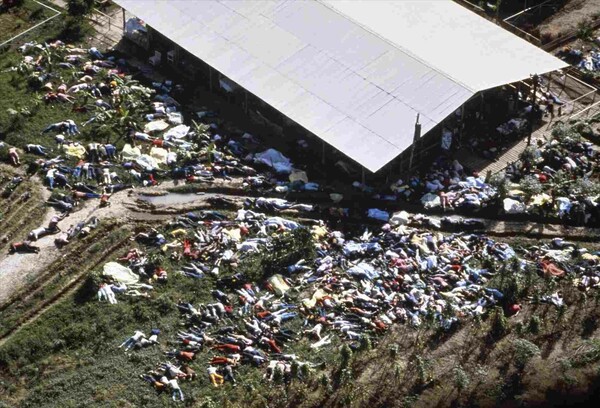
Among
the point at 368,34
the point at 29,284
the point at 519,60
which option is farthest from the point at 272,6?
the point at 29,284

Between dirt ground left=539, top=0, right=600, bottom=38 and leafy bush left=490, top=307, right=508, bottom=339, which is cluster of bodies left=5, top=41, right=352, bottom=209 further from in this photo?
dirt ground left=539, top=0, right=600, bottom=38

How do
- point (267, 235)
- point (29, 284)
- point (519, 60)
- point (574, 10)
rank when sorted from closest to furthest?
point (29, 284)
point (267, 235)
point (519, 60)
point (574, 10)

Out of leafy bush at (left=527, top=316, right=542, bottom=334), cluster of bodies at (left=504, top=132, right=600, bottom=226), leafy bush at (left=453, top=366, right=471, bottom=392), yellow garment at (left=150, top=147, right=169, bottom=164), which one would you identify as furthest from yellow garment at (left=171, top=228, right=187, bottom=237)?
leafy bush at (left=527, top=316, right=542, bottom=334)

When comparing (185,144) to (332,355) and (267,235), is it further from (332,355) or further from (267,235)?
(332,355)

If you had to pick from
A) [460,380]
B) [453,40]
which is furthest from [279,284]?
[453,40]

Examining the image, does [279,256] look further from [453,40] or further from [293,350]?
[453,40]
